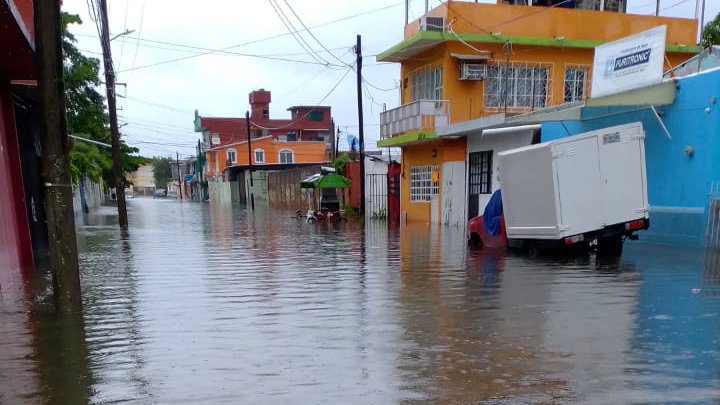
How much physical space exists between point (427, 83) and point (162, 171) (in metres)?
115

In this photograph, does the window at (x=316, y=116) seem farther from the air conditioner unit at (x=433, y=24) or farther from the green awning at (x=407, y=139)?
the air conditioner unit at (x=433, y=24)

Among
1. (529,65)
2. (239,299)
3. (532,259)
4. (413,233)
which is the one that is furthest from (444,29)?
(239,299)

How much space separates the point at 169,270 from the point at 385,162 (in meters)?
19.8

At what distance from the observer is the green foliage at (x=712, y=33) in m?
21.5

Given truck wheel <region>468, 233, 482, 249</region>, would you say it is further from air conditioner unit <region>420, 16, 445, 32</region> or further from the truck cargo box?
air conditioner unit <region>420, 16, 445, 32</region>

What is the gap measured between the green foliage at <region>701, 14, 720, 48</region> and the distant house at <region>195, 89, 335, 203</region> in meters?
39.6

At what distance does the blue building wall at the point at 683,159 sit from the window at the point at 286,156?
4985 centimetres

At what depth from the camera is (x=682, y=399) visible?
3750 millimetres

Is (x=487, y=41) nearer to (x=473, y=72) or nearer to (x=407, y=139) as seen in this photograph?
(x=473, y=72)

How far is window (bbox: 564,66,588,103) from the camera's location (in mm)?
21672

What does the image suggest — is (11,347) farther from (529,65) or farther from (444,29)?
(529,65)

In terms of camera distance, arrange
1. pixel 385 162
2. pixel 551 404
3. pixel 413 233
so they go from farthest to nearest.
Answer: pixel 385 162
pixel 413 233
pixel 551 404

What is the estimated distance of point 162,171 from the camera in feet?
412

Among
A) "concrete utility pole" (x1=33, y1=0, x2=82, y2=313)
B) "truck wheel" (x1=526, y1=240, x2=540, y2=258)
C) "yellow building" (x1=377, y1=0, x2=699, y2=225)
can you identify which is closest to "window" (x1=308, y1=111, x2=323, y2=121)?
"yellow building" (x1=377, y1=0, x2=699, y2=225)
